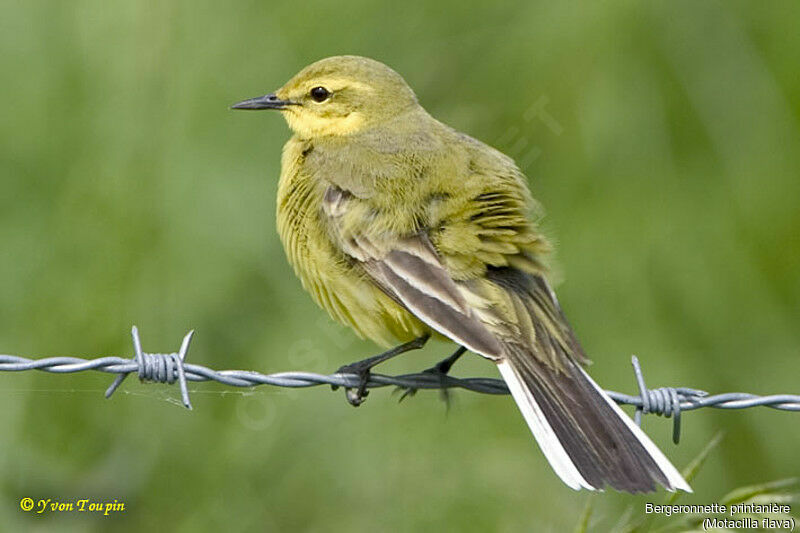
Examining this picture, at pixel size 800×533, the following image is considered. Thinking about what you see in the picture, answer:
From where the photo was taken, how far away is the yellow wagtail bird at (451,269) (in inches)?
195

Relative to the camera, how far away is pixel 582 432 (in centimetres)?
494

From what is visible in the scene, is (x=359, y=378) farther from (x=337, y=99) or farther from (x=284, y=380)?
(x=337, y=99)

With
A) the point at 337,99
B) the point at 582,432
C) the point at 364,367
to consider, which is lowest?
the point at 582,432

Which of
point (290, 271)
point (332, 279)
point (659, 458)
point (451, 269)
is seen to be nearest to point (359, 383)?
point (332, 279)

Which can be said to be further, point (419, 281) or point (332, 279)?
point (332, 279)

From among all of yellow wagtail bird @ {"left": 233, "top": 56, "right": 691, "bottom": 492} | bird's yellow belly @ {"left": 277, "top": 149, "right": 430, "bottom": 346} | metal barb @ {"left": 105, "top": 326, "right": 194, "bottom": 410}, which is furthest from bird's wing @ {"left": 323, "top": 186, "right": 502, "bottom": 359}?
metal barb @ {"left": 105, "top": 326, "right": 194, "bottom": 410}

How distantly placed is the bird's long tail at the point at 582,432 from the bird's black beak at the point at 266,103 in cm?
235

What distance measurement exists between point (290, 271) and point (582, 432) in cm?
279

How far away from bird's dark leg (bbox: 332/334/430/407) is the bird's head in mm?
1472

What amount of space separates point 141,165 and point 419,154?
1.73m

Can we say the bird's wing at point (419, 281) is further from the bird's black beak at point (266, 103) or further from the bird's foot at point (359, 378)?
the bird's black beak at point (266, 103)

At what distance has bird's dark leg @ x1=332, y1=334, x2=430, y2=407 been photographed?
225 inches

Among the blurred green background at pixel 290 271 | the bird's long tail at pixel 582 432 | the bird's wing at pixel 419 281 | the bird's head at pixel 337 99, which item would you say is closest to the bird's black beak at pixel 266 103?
the bird's head at pixel 337 99

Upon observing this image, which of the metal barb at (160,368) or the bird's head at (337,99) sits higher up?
the bird's head at (337,99)
